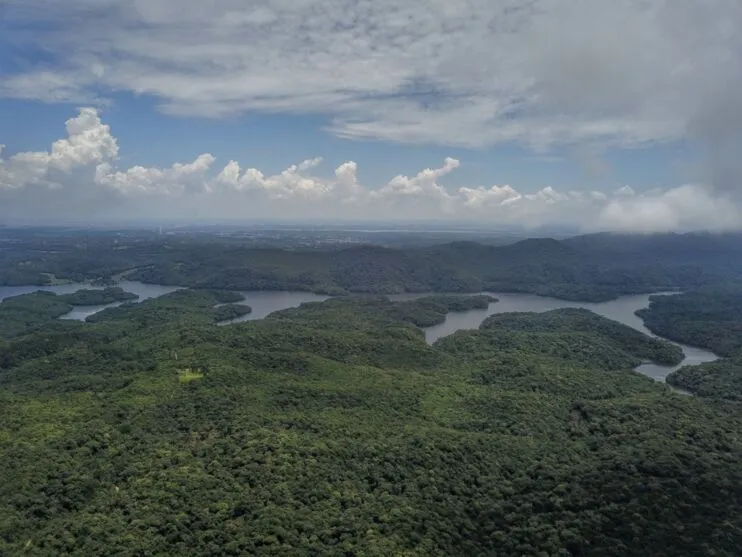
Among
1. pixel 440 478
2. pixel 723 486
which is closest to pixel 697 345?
pixel 723 486

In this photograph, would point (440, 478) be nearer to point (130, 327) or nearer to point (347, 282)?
point (130, 327)

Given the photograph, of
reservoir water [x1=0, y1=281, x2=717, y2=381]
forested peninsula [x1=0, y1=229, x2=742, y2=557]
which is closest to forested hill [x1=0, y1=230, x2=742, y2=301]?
reservoir water [x1=0, y1=281, x2=717, y2=381]

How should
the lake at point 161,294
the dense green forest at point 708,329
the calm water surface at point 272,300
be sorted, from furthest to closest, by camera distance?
the calm water surface at point 272,300 < the lake at point 161,294 < the dense green forest at point 708,329

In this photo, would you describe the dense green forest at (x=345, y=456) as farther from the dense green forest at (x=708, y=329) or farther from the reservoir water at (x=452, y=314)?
the reservoir water at (x=452, y=314)

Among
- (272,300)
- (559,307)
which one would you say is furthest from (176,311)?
(559,307)

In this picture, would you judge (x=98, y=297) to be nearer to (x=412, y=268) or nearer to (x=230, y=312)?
(x=230, y=312)

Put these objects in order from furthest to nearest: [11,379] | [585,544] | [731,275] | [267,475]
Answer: [731,275] → [11,379] → [267,475] → [585,544]

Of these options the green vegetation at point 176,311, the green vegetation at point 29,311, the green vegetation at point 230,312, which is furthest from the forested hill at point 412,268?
the green vegetation at point 29,311
